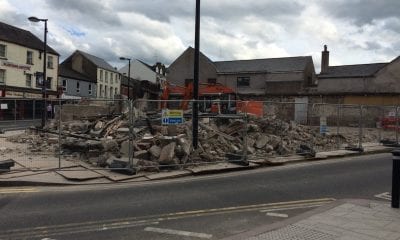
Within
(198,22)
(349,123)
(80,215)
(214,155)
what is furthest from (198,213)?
(349,123)

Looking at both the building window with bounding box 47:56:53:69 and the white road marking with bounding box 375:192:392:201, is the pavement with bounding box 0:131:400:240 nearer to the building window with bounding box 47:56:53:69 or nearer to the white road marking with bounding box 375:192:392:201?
the white road marking with bounding box 375:192:392:201

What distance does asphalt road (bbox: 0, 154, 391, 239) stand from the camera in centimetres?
682

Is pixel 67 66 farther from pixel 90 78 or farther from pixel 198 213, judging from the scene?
pixel 198 213

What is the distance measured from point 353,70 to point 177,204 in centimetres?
5461

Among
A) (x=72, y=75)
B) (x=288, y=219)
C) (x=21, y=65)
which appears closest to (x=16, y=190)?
(x=288, y=219)

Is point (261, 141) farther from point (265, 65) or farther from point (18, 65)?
point (265, 65)

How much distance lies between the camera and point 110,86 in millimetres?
79625

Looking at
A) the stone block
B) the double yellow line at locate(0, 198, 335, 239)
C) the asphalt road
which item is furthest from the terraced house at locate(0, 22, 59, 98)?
the double yellow line at locate(0, 198, 335, 239)

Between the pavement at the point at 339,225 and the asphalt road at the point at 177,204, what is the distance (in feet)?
1.61

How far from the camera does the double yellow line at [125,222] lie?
6.61 meters

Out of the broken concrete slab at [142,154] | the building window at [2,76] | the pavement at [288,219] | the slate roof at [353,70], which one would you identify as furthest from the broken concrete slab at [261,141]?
the slate roof at [353,70]

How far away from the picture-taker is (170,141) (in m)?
13.4

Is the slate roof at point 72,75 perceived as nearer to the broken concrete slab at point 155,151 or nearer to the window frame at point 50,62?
the window frame at point 50,62

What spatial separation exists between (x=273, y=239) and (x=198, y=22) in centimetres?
967
